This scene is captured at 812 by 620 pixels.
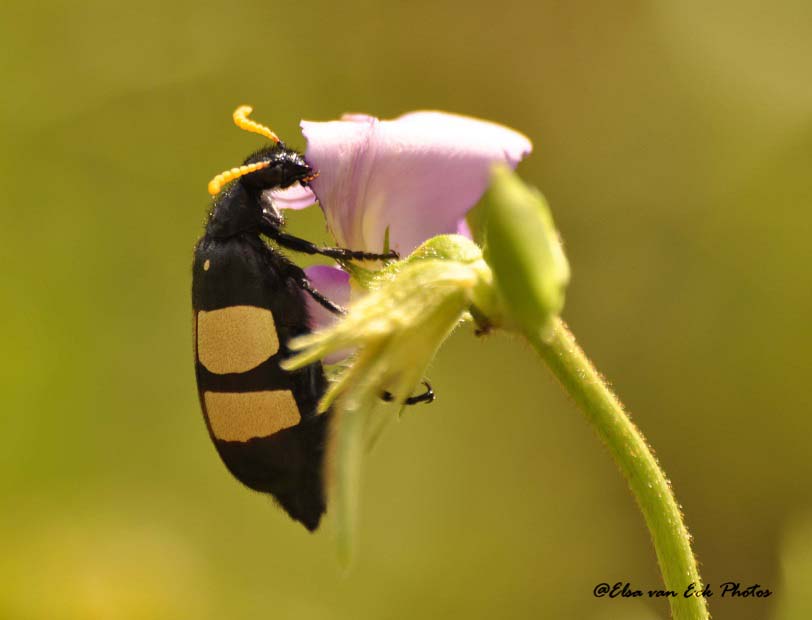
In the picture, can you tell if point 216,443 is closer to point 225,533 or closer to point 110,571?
point 110,571

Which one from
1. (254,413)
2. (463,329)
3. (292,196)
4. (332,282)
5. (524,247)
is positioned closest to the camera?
(524,247)

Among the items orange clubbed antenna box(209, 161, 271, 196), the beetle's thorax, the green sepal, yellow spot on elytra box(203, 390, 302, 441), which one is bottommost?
yellow spot on elytra box(203, 390, 302, 441)

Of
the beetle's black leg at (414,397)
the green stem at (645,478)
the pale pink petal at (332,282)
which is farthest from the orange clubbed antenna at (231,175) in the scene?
the green stem at (645,478)

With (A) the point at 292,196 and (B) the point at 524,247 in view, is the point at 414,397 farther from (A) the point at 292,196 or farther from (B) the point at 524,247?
(B) the point at 524,247

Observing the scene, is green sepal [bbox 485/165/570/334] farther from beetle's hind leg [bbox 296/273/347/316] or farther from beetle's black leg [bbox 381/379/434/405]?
beetle's hind leg [bbox 296/273/347/316]

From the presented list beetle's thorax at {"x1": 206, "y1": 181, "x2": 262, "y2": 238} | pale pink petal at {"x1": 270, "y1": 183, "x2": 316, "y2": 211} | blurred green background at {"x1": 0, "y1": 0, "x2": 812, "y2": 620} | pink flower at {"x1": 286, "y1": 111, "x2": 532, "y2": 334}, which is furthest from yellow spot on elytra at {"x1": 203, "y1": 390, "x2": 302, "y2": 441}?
blurred green background at {"x1": 0, "y1": 0, "x2": 812, "y2": 620}

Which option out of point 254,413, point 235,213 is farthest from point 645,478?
point 235,213
